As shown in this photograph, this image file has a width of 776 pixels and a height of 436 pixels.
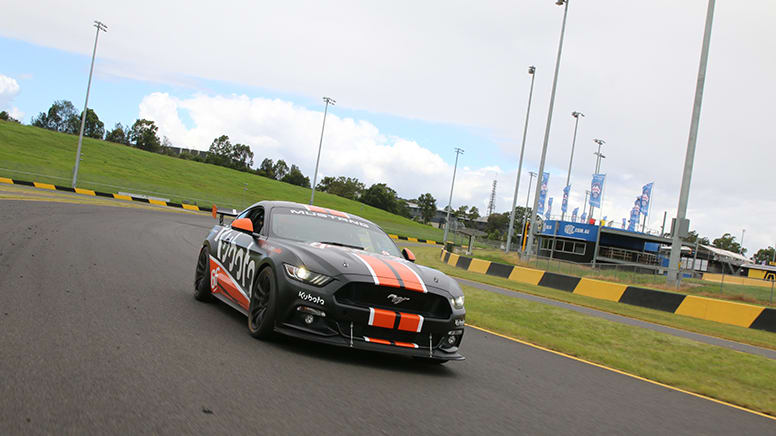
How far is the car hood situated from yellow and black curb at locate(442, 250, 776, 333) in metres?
11.7

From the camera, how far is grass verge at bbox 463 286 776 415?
7156 mm

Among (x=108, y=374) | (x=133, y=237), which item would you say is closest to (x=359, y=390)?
(x=108, y=374)

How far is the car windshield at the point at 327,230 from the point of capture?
264 inches

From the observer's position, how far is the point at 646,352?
907 cm

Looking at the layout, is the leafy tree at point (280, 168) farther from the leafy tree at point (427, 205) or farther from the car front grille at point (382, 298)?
the car front grille at point (382, 298)

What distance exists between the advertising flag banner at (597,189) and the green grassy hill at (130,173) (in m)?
27.0

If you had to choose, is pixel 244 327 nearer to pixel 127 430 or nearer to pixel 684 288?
pixel 127 430

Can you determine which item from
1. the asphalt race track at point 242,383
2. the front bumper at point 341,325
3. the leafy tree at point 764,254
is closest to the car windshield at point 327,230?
the asphalt race track at point 242,383

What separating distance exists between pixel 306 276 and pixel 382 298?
2.24 ft

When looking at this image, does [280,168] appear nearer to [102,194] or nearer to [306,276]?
[102,194]

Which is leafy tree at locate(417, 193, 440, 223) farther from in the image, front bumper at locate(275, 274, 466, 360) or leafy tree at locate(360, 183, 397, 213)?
front bumper at locate(275, 274, 466, 360)

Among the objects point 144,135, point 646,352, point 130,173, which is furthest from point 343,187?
point 646,352

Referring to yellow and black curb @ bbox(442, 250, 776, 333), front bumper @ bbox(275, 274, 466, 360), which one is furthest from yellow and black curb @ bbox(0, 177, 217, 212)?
front bumper @ bbox(275, 274, 466, 360)

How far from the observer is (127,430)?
314cm
